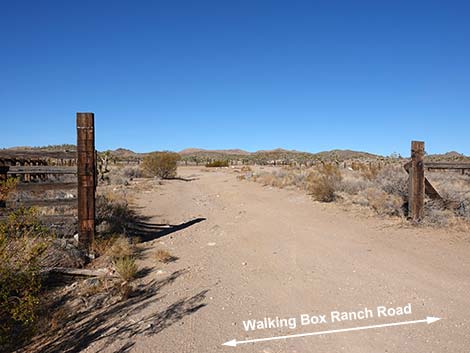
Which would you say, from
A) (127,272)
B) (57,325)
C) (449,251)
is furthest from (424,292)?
(57,325)

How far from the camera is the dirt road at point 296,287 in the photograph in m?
3.77

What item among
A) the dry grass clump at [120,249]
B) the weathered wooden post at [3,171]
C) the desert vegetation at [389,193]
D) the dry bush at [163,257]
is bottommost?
the dry bush at [163,257]

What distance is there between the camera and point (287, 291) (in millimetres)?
5035

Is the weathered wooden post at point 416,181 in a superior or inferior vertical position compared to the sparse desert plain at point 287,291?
superior

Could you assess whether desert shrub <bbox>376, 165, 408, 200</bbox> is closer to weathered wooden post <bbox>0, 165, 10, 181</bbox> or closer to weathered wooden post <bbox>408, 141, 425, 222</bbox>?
weathered wooden post <bbox>408, 141, 425, 222</bbox>

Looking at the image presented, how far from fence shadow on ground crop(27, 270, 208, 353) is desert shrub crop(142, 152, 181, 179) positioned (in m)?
28.0

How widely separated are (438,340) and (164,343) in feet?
9.48

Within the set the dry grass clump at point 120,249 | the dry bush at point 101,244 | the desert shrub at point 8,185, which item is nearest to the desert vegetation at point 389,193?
the dry grass clump at point 120,249

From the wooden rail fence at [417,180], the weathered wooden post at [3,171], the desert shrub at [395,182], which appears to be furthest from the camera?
the desert shrub at [395,182]

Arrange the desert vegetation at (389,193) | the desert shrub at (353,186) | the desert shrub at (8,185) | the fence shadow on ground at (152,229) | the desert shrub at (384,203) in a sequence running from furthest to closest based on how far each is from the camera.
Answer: the desert shrub at (353,186) < the desert shrub at (384,203) < the desert vegetation at (389,193) < the fence shadow on ground at (152,229) < the desert shrub at (8,185)

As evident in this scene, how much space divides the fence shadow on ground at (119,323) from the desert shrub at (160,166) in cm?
2801

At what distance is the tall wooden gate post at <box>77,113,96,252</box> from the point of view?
6770 mm

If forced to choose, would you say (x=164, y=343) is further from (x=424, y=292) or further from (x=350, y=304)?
(x=424, y=292)

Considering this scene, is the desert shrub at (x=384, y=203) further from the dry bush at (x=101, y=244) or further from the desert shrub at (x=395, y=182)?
the dry bush at (x=101, y=244)
